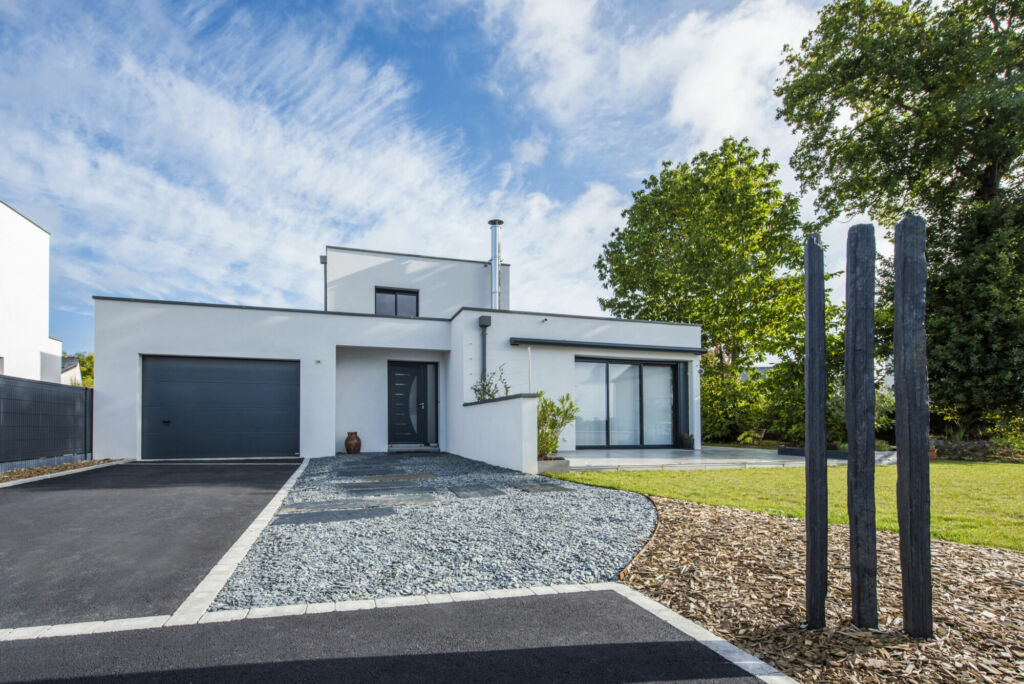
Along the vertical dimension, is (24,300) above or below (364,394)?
above

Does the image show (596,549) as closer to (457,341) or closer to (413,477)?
(413,477)

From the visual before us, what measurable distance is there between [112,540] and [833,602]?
5.30 metres

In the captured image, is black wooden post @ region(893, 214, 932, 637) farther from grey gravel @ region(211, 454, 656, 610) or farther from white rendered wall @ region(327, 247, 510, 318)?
white rendered wall @ region(327, 247, 510, 318)

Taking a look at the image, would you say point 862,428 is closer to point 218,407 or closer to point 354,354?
point 354,354

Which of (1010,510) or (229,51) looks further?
(229,51)

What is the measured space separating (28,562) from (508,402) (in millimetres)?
6549

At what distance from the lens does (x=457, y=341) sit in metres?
12.9

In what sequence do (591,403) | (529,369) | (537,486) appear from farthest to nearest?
(591,403) → (529,369) → (537,486)

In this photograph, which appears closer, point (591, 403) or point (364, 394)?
point (591, 403)

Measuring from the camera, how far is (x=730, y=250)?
20.1m

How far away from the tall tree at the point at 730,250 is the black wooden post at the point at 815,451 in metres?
17.7

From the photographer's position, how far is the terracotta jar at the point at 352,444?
43.0 ft

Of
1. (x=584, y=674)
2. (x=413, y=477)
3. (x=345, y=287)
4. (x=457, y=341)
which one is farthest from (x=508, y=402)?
(x=345, y=287)

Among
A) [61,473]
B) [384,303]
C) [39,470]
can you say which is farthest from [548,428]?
[384,303]
